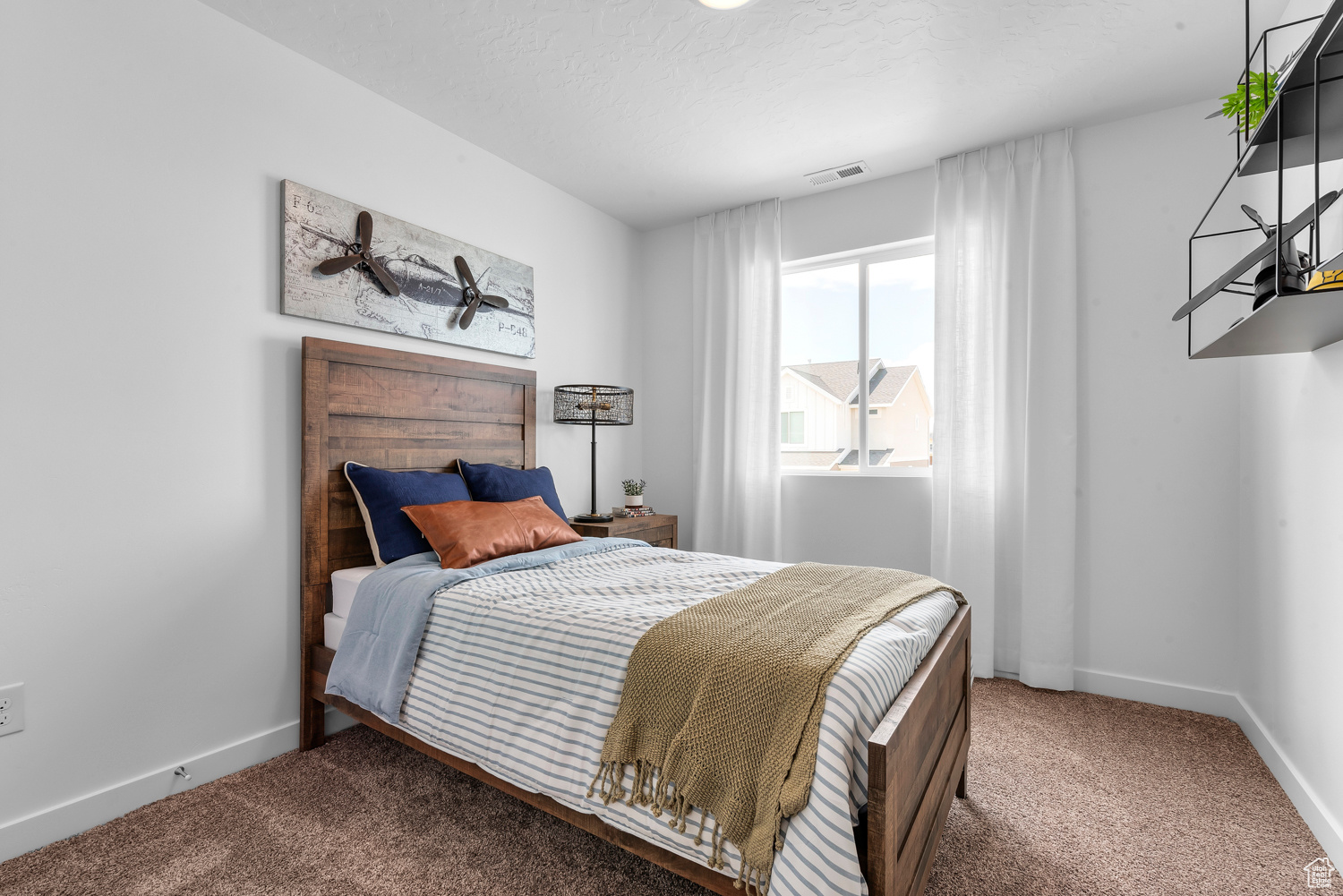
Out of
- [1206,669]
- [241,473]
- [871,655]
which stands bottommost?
[1206,669]

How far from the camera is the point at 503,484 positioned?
9.75 ft

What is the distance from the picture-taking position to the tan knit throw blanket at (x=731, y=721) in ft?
3.97

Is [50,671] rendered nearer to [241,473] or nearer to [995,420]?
[241,473]

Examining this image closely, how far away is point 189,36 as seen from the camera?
216 centimetres

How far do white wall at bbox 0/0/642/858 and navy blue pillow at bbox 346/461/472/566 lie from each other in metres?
0.24

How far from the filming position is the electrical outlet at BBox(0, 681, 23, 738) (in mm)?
1767

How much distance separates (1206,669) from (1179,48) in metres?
2.57

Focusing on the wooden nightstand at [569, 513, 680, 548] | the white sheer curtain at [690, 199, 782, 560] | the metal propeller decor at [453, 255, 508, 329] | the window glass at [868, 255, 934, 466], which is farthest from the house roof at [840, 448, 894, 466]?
the metal propeller decor at [453, 255, 508, 329]

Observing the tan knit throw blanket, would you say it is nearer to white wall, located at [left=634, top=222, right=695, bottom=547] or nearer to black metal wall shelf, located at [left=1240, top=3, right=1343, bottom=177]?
black metal wall shelf, located at [left=1240, top=3, right=1343, bottom=177]

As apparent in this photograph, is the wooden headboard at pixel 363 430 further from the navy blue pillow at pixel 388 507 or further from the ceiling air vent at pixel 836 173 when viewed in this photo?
the ceiling air vent at pixel 836 173

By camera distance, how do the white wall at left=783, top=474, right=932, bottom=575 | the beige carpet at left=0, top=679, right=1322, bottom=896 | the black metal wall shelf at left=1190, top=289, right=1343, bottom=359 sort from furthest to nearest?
the white wall at left=783, top=474, right=932, bottom=575, the beige carpet at left=0, top=679, right=1322, bottom=896, the black metal wall shelf at left=1190, top=289, right=1343, bottom=359

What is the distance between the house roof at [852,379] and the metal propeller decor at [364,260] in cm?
238

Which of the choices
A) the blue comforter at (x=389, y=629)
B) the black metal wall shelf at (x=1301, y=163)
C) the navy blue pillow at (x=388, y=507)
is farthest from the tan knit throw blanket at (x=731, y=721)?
the navy blue pillow at (x=388, y=507)

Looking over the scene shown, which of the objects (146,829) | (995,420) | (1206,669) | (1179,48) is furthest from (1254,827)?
(146,829)
